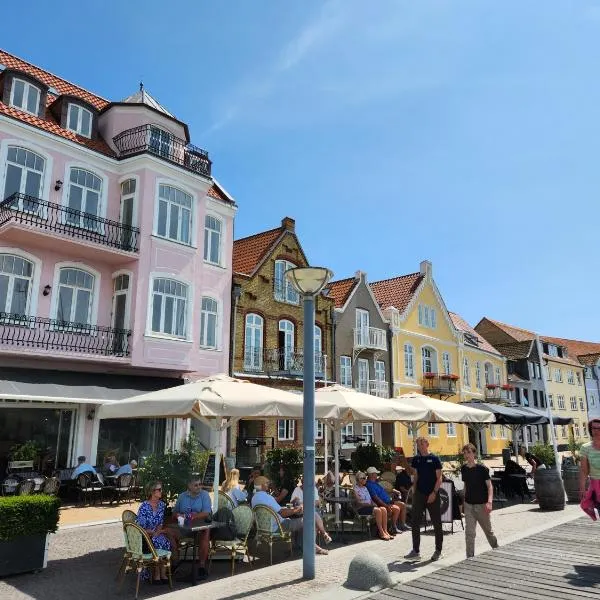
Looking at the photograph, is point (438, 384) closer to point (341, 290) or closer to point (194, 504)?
point (341, 290)

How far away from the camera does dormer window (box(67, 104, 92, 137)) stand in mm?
17844

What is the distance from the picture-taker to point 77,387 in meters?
14.7

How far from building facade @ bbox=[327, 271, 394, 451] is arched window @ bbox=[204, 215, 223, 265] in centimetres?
838

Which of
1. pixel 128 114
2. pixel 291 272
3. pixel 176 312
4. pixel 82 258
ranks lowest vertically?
pixel 291 272

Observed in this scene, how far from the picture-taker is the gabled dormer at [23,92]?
16.2 meters

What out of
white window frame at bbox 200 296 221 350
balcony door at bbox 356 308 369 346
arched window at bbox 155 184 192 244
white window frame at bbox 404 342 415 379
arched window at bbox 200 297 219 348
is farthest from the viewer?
white window frame at bbox 404 342 415 379

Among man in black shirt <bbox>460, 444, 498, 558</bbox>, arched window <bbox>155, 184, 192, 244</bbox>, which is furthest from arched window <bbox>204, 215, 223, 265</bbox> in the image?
man in black shirt <bbox>460, 444, 498, 558</bbox>

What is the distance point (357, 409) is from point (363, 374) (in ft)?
60.8

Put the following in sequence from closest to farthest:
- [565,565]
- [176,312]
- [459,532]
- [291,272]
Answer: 1. [565,565]
2. [291,272]
3. [459,532]
4. [176,312]

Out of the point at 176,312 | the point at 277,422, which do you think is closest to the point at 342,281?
the point at 277,422

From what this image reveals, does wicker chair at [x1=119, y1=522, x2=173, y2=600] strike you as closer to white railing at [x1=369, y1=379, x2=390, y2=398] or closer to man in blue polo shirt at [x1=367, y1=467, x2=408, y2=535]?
man in blue polo shirt at [x1=367, y1=467, x2=408, y2=535]

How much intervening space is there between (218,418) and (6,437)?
8935 millimetres

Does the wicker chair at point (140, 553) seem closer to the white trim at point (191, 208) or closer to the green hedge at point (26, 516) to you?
the green hedge at point (26, 516)

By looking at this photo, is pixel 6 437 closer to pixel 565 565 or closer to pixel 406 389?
pixel 565 565
